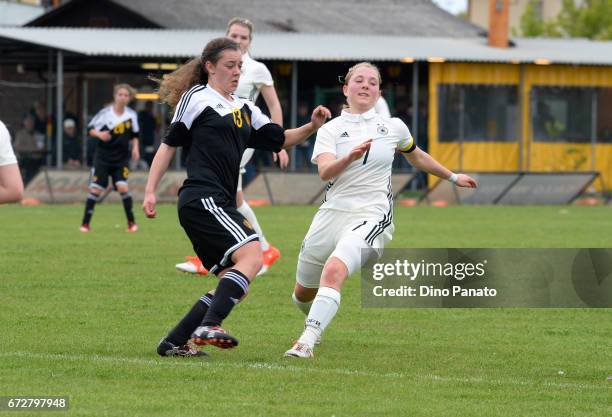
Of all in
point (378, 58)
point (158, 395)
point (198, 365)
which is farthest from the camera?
point (378, 58)

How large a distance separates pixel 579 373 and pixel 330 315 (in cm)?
155

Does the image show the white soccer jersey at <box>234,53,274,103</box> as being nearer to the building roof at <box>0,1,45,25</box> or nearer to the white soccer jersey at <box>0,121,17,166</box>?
the white soccer jersey at <box>0,121,17,166</box>

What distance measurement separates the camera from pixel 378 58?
36031mm

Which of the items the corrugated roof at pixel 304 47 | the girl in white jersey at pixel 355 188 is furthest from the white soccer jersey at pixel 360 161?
the corrugated roof at pixel 304 47

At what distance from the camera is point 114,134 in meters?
22.0

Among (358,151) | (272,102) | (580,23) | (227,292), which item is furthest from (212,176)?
(580,23)

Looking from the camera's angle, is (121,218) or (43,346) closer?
(43,346)

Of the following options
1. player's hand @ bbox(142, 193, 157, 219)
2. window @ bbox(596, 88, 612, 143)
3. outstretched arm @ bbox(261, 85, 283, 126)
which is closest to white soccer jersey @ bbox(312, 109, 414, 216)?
player's hand @ bbox(142, 193, 157, 219)

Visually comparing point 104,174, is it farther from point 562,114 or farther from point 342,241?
point 562,114

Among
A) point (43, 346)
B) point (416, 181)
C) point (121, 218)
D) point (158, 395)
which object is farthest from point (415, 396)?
point (416, 181)

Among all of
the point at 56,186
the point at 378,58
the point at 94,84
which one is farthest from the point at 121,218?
the point at 94,84

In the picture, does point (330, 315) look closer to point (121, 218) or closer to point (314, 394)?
point (314, 394)

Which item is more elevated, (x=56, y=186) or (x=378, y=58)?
(x=378, y=58)

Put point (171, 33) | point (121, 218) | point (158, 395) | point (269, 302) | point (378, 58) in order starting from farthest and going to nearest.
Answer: point (171, 33) → point (378, 58) → point (121, 218) → point (269, 302) → point (158, 395)
